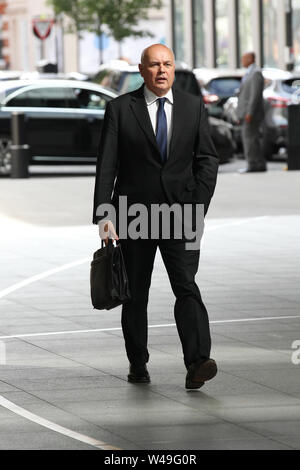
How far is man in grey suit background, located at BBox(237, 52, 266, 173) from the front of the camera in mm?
23891

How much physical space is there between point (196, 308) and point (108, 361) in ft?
3.22

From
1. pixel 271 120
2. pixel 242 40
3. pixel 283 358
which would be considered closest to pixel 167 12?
pixel 242 40

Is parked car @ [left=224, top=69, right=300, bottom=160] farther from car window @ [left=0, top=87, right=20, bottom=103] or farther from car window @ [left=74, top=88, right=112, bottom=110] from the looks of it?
car window @ [left=0, top=87, right=20, bottom=103]

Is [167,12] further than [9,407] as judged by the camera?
Yes

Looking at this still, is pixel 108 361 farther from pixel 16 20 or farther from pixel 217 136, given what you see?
pixel 16 20

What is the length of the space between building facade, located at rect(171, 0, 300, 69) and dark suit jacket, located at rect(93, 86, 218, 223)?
34.9 meters

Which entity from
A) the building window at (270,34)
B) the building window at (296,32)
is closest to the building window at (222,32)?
the building window at (270,34)

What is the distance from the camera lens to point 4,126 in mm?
24984

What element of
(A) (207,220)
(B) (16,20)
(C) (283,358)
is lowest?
(B) (16,20)

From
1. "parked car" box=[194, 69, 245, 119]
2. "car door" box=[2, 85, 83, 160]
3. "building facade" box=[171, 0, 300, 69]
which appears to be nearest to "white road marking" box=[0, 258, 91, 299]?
"car door" box=[2, 85, 83, 160]

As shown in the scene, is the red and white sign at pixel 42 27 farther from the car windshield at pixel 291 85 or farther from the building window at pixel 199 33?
the car windshield at pixel 291 85

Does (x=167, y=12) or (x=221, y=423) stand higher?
(x=221, y=423)

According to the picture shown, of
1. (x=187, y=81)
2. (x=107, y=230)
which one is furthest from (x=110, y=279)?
(x=187, y=81)

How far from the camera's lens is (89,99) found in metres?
25.3
